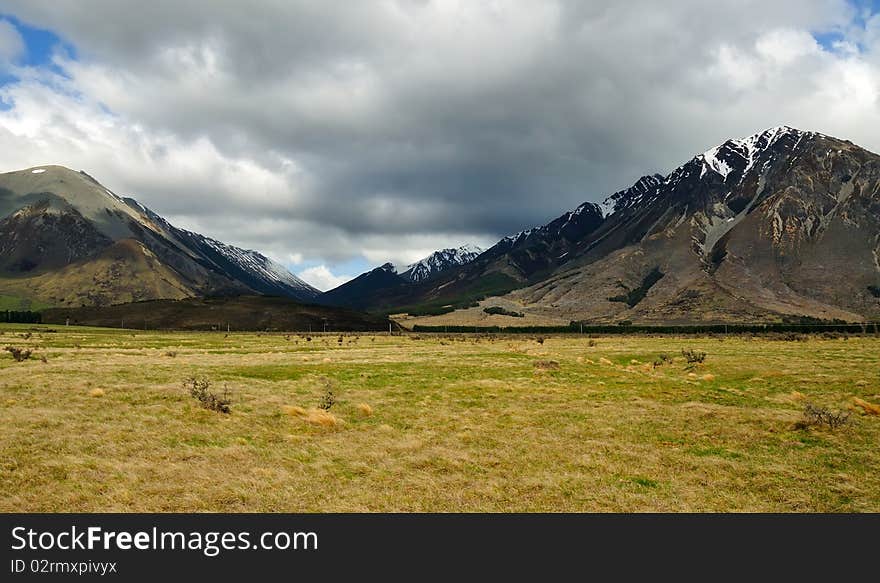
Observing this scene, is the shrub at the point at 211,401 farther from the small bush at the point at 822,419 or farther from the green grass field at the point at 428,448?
the small bush at the point at 822,419

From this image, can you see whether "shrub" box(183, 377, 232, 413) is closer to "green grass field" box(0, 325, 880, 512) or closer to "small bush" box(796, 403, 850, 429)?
"green grass field" box(0, 325, 880, 512)

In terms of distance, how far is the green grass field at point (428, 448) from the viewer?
1583cm

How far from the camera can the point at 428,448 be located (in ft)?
71.3

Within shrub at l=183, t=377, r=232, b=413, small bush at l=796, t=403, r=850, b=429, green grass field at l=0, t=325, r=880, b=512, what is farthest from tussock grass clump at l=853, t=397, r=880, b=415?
shrub at l=183, t=377, r=232, b=413

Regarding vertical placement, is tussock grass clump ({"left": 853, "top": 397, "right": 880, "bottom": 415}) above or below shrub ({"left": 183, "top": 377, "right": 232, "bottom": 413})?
below

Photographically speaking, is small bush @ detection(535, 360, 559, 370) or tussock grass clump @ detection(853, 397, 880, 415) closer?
tussock grass clump @ detection(853, 397, 880, 415)

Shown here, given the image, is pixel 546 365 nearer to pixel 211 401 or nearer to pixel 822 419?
pixel 822 419

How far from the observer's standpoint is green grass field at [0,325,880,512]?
15828mm

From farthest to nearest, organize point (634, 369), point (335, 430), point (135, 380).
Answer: point (634, 369)
point (135, 380)
point (335, 430)

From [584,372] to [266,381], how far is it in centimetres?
2897

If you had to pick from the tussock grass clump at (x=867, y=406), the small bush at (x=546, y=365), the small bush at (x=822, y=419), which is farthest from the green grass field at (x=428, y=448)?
the small bush at (x=546, y=365)
